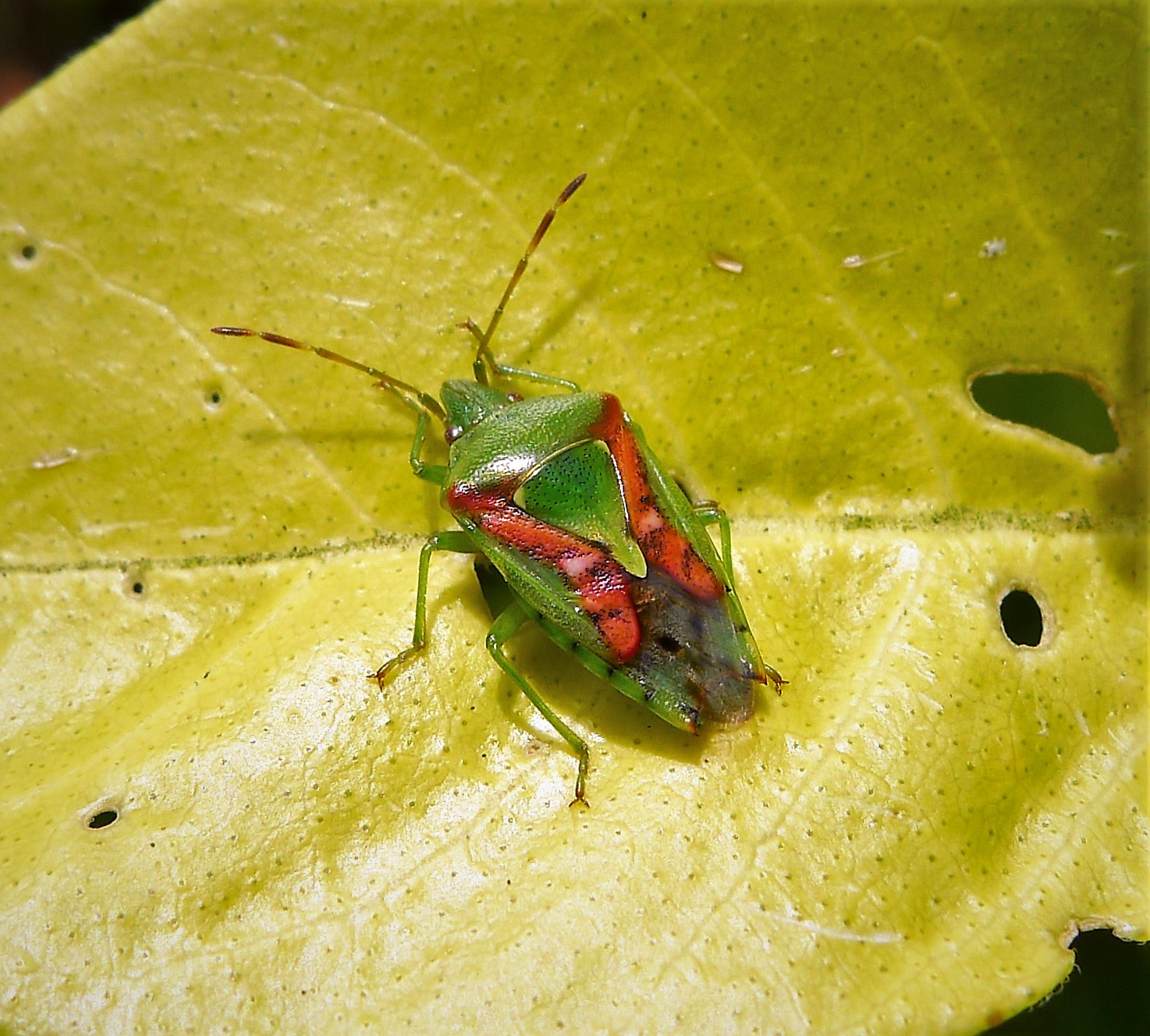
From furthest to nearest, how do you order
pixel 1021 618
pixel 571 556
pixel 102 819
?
pixel 571 556 < pixel 1021 618 < pixel 102 819

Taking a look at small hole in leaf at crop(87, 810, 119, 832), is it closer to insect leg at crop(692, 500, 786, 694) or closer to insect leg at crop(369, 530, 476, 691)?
insect leg at crop(369, 530, 476, 691)

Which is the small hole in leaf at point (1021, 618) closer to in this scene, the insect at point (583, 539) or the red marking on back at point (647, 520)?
the insect at point (583, 539)

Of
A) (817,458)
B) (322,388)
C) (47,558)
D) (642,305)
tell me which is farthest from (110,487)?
(817,458)

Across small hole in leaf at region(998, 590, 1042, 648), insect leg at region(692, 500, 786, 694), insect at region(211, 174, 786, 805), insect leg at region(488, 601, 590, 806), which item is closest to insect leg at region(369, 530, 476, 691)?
insect at region(211, 174, 786, 805)

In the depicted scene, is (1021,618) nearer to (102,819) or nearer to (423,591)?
(423,591)

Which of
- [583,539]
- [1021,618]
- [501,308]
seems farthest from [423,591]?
[1021,618]

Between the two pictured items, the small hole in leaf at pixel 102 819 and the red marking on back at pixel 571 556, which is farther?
the red marking on back at pixel 571 556

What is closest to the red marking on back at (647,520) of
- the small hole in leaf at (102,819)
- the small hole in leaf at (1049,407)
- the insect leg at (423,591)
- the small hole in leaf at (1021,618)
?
the insect leg at (423,591)
